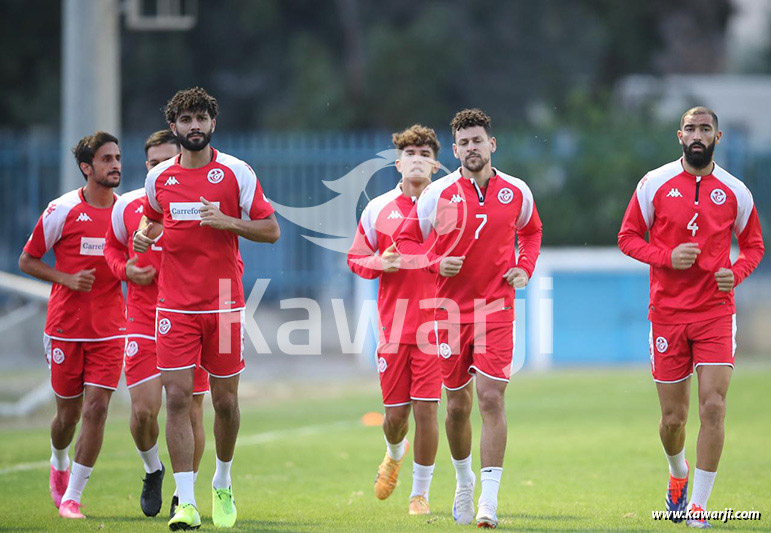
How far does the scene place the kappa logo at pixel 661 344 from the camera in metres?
8.39

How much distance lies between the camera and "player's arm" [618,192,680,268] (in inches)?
327

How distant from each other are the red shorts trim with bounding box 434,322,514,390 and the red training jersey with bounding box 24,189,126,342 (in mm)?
2541

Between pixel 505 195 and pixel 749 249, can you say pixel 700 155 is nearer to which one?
pixel 749 249

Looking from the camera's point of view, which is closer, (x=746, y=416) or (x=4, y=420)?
(x=746, y=416)

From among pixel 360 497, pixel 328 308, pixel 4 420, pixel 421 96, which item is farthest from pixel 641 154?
pixel 360 497

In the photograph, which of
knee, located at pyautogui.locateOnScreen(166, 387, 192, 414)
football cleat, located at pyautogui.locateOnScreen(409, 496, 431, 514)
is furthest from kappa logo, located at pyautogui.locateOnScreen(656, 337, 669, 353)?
knee, located at pyautogui.locateOnScreen(166, 387, 192, 414)

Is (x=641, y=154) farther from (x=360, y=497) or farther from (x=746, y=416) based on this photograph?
(x=360, y=497)

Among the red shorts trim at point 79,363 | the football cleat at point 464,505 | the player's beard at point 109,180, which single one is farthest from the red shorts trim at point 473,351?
the player's beard at point 109,180

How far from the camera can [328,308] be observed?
25.3m

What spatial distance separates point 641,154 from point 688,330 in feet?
55.7

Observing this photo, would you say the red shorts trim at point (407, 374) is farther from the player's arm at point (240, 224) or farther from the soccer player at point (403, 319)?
the player's arm at point (240, 224)

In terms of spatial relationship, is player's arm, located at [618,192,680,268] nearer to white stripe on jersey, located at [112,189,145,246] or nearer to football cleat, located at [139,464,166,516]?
white stripe on jersey, located at [112,189,145,246]

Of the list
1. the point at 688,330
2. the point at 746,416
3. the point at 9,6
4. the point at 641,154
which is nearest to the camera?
the point at 688,330

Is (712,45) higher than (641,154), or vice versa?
(712,45)
